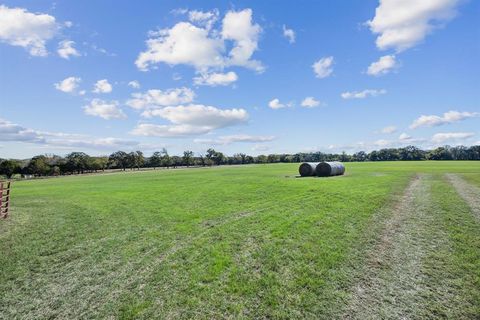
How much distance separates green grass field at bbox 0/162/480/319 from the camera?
643 centimetres

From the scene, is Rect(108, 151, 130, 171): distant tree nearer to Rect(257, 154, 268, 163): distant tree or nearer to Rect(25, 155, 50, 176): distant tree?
Rect(25, 155, 50, 176): distant tree

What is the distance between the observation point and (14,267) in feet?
29.0

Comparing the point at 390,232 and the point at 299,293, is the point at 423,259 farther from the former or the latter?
the point at 299,293

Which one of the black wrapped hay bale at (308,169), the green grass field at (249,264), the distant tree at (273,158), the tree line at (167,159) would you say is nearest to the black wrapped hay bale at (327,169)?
the black wrapped hay bale at (308,169)

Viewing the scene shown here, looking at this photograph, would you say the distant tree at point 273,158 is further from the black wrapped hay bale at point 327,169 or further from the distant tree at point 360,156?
the black wrapped hay bale at point 327,169

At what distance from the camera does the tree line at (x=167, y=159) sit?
334 ft

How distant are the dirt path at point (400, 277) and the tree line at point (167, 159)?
116 m

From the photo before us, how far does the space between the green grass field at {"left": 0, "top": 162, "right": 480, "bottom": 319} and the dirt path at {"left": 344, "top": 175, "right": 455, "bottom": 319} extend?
38 millimetres

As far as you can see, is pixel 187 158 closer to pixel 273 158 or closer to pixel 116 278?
pixel 273 158

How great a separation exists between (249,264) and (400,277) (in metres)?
4.42

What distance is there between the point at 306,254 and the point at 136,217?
10413 millimetres

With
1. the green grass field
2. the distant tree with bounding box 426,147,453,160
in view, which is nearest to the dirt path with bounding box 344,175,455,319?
the green grass field

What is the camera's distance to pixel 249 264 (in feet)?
28.2

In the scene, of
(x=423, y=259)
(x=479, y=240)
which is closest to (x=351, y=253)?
(x=423, y=259)
